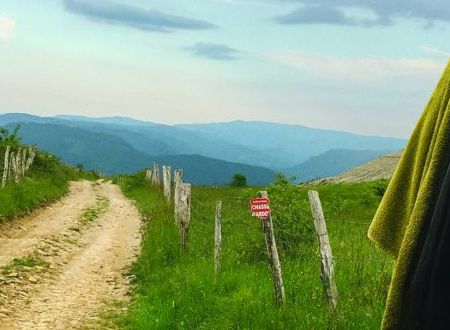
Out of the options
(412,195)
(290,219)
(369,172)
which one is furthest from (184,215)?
(369,172)

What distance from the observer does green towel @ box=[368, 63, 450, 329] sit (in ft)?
6.42

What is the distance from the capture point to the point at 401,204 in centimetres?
229

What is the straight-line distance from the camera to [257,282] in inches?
376

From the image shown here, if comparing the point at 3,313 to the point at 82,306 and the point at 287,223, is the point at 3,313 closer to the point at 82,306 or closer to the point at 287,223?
the point at 82,306

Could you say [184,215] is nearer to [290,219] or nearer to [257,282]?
[290,219]

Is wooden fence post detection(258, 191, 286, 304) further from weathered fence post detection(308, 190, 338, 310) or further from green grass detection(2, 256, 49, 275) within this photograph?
green grass detection(2, 256, 49, 275)

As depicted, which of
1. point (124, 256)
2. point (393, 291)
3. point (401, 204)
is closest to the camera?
point (393, 291)

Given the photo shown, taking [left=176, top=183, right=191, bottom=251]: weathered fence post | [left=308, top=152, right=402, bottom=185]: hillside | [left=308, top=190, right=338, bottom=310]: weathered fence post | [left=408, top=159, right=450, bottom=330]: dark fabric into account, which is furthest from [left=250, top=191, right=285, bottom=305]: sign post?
[left=308, top=152, right=402, bottom=185]: hillside

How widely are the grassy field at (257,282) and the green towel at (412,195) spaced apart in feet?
14.7

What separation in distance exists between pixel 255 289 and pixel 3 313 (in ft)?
14.7

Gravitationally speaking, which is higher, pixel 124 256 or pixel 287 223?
pixel 287 223

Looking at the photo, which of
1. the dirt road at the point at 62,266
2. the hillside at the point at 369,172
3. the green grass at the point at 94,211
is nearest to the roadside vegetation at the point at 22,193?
the dirt road at the point at 62,266

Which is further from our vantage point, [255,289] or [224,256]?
[224,256]

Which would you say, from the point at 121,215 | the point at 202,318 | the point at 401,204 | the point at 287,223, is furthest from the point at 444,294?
the point at 121,215
